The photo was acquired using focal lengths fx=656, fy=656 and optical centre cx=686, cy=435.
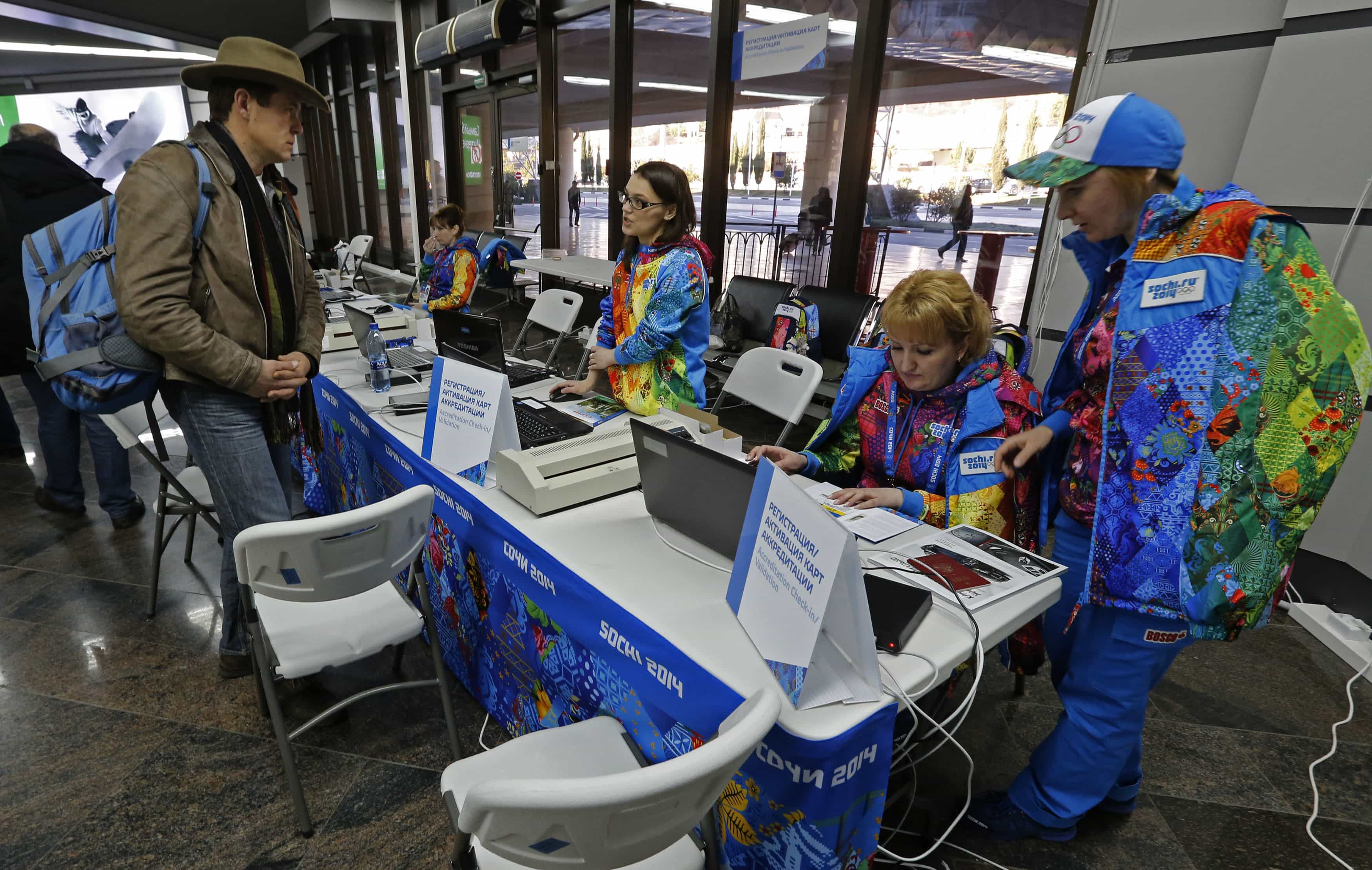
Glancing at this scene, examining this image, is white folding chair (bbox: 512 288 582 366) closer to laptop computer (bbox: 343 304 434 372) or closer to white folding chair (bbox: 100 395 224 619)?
laptop computer (bbox: 343 304 434 372)

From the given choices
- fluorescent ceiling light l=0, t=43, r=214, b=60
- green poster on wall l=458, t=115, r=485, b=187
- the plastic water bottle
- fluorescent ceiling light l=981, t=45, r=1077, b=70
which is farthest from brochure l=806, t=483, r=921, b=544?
fluorescent ceiling light l=0, t=43, r=214, b=60

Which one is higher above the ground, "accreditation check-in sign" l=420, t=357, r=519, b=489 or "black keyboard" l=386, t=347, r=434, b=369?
"accreditation check-in sign" l=420, t=357, r=519, b=489

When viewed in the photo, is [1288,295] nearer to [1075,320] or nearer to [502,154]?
[1075,320]

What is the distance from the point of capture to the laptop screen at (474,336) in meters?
2.13

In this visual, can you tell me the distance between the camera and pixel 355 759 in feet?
5.79

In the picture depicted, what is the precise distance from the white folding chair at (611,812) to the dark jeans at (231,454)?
109cm

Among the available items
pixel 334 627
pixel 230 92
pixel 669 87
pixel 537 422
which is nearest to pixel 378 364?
pixel 537 422

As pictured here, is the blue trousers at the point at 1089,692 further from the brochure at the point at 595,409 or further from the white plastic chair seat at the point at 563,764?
the brochure at the point at 595,409

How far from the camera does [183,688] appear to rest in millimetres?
2010

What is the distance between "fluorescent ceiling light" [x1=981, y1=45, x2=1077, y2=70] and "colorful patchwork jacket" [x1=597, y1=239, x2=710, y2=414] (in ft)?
7.84

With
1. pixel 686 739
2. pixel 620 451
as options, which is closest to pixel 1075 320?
pixel 620 451

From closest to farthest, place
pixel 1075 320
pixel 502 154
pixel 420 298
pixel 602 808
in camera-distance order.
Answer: pixel 602 808 < pixel 1075 320 < pixel 420 298 < pixel 502 154

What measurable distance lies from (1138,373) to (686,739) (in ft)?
A: 3.27

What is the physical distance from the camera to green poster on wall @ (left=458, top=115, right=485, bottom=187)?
739 centimetres
